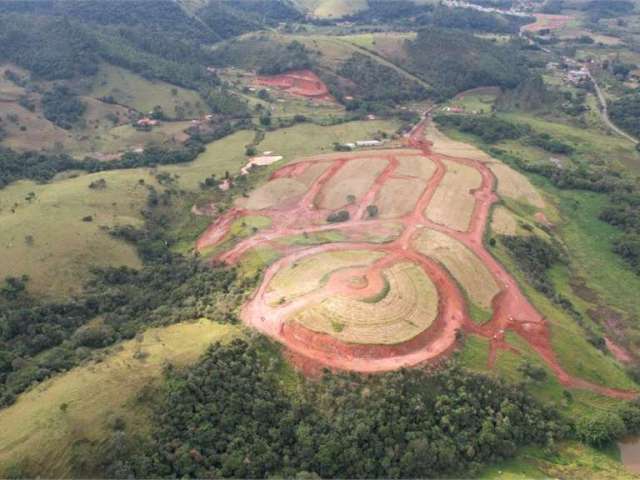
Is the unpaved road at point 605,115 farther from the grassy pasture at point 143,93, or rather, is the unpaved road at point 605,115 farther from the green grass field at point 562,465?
the green grass field at point 562,465

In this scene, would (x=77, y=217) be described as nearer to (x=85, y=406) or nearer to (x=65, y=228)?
(x=65, y=228)

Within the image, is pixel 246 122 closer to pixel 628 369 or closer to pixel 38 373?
pixel 38 373

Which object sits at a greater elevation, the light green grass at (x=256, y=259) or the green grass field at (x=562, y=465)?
the light green grass at (x=256, y=259)

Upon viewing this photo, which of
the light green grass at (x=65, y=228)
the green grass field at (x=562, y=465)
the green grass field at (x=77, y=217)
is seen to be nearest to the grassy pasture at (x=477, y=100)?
the green grass field at (x=77, y=217)

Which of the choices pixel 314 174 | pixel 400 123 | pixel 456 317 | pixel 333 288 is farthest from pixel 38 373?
pixel 400 123

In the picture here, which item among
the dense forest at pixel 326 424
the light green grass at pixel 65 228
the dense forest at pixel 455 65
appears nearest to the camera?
the dense forest at pixel 326 424

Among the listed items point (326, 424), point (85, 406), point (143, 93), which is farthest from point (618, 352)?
point (143, 93)
